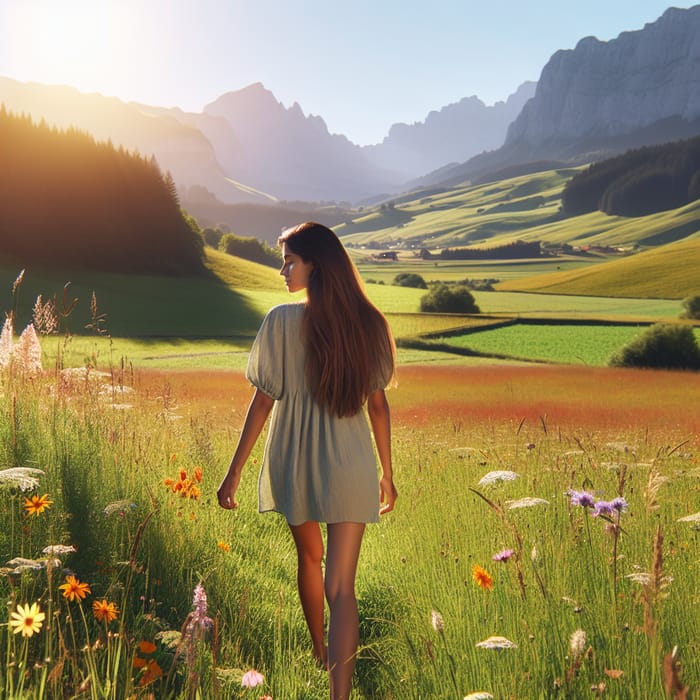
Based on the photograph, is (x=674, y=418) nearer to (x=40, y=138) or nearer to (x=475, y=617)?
(x=475, y=617)

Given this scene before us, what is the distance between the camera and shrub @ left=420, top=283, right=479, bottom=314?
41562 mm

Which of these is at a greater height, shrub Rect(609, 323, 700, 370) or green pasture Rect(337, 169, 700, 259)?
green pasture Rect(337, 169, 700, 259)

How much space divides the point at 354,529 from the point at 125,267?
51108 mm

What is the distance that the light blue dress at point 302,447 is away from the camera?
342cm

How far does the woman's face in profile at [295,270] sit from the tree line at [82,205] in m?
49.9

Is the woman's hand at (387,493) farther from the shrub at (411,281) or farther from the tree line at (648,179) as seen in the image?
the tree line at (648,179)

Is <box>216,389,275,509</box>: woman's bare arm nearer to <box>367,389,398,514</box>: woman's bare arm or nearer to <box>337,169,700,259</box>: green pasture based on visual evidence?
<box>367,389,398,514</box>: woman's bare arm

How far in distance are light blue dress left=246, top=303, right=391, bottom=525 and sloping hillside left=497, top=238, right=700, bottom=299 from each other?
50.4 m

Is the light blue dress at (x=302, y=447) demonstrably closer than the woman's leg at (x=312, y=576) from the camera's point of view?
Yes

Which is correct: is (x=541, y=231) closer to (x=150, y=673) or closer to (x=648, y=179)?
(x=648, y=179)

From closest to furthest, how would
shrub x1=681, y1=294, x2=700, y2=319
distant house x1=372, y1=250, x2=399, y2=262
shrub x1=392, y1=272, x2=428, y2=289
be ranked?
shrub x1=681, y1=294, x2=700, y2=319 → shrub x1=392, y1=272, x2=428, y2=289 → distant house x1=372, y1=250, x2=399, y2=262

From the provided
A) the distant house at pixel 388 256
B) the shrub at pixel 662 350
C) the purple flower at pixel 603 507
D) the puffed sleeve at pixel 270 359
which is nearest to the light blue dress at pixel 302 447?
the puffed sleeve at pixel 270 359

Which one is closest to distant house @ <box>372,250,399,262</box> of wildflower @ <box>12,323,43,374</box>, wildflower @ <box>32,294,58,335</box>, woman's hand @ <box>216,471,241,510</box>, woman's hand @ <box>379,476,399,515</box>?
wildflower @ <box>32,294,58,335</box>

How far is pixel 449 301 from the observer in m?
41.7
